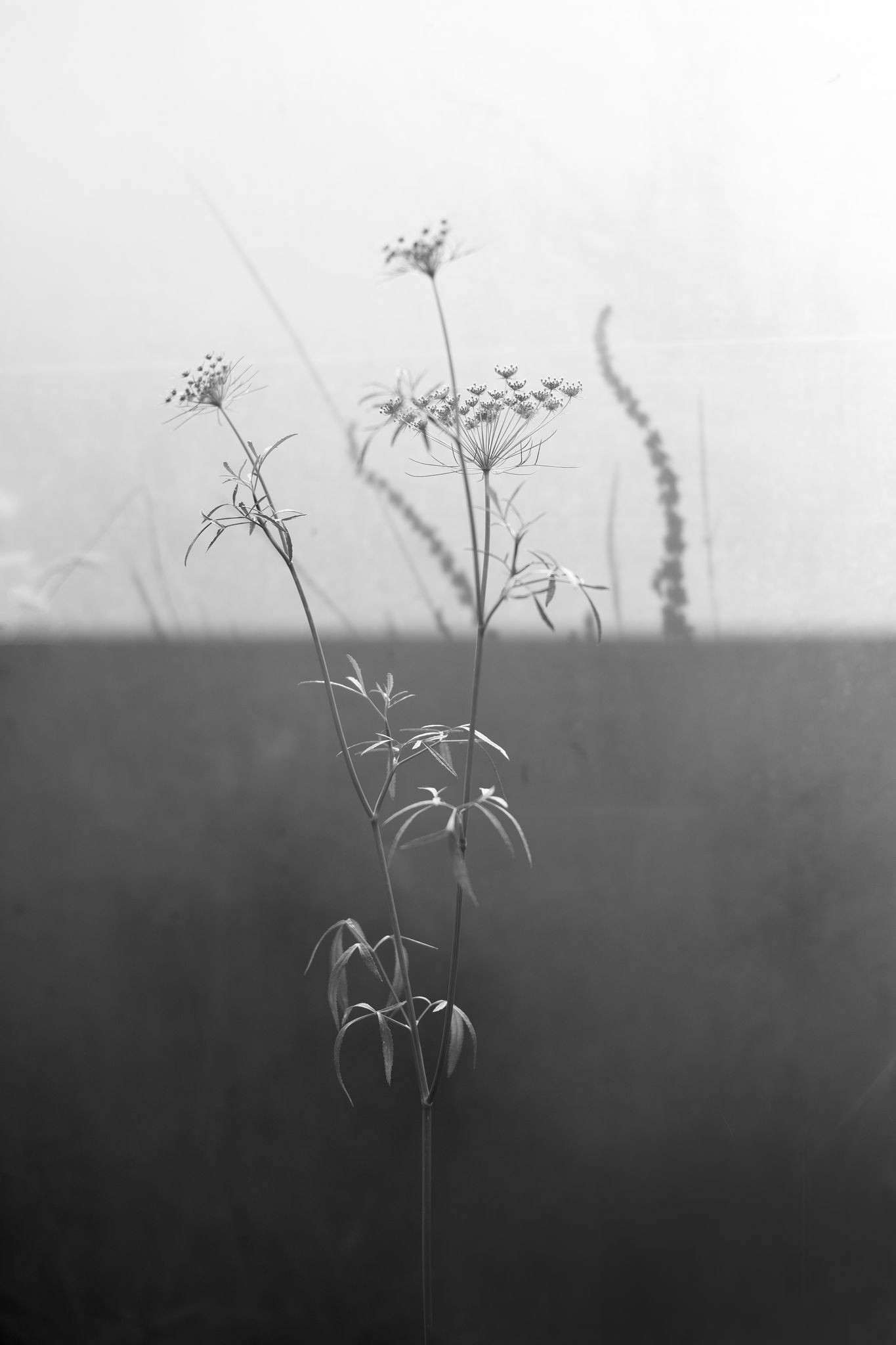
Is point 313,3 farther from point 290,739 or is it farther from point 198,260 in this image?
point 290,739

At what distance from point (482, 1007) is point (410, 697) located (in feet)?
1.64

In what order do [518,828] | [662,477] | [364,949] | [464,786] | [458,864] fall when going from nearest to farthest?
[518,828]
[458,864]
[364,949]
[464,786]
[662,477]

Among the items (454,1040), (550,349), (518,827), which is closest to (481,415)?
(518,827)

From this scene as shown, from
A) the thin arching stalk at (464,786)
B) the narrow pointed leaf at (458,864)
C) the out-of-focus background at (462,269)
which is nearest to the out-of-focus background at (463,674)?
the out-of-focus background at (462,269)

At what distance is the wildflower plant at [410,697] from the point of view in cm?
103

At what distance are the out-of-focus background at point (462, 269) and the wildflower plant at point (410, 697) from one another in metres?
0.07

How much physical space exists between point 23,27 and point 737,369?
123 cm

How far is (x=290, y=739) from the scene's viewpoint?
1645 millimetres

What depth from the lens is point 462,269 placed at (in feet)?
5.10

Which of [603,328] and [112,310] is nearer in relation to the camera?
[603,328]

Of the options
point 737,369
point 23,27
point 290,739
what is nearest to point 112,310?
point 23,27

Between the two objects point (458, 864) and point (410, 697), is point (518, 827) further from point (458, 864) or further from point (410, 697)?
point (410, 697)

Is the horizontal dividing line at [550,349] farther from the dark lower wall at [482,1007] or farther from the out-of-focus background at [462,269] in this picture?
the dark lower wall at [482,1007]

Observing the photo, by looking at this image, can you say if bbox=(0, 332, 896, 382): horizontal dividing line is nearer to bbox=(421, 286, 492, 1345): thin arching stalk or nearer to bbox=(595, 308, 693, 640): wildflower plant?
bbox=(595, 308, 693, 640): wildflower plant
